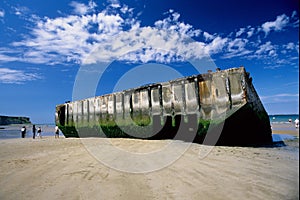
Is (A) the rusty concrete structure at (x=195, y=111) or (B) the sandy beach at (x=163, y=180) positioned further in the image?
(A) the rusty concrete structure at (x=195, y=111)

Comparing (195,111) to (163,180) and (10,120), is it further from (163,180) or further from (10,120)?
(10,120)

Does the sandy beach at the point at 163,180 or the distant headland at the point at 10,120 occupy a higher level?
the sandy beach at the point at 163,180

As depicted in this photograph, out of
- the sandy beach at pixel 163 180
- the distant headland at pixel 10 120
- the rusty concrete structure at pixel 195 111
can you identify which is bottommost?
the distant headland at pixel 10 120

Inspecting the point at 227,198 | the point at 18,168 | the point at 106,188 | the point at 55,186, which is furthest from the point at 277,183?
the point at 18,168

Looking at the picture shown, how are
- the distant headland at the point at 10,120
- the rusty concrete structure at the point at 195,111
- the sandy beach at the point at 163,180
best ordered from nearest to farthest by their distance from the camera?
the sandy beach at the point at 163,180 → the rusty concrete structure at the point at 195,111 → the distant headland at the point at 10,120

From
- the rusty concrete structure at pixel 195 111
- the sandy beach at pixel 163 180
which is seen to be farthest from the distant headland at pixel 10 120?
the sandy beach at pixel 163 180

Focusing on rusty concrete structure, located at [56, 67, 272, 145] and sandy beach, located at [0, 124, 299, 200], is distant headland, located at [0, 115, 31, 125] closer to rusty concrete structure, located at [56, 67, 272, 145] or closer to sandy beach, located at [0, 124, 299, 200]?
rusty concrete structure, located at [56, 67, 272, 145]

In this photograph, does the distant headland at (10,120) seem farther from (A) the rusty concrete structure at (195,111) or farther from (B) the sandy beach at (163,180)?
(B) the sandy beach at (163,180)

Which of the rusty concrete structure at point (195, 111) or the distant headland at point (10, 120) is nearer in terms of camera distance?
the rusty concrete structure at point (195, 111)

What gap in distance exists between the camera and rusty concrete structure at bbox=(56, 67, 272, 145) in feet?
22.2

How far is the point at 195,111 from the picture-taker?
7.64 m

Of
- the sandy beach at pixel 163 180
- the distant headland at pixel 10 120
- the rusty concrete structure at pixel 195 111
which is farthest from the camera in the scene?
the distant headland at pixel 10 120

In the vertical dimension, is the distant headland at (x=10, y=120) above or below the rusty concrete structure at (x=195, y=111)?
below

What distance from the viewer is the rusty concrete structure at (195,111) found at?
6.78 m
